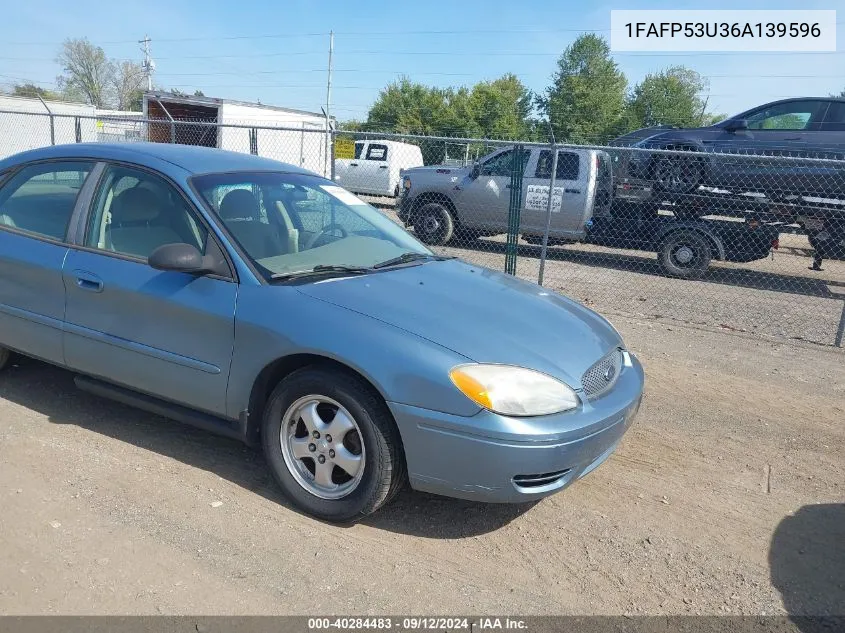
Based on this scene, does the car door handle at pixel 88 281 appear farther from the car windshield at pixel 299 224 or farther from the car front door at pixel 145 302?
the car windshield at pixel 299 224

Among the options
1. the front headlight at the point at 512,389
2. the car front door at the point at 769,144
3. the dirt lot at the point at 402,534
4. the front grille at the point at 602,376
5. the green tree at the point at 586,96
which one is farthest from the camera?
the green tree at the point at 586,96

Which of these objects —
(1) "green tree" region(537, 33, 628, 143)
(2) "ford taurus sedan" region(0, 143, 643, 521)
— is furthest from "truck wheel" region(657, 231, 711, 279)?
(1) "green tree" region(537, 33, 628, 143)

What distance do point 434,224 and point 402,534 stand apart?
1003 centimetres

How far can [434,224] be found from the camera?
1286cm

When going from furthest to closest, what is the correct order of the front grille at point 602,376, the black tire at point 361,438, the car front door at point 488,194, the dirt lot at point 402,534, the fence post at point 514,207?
the car front door at point 488,194 < the fence post at point 514,207 < the front grille at point 602,376 < the black tire at point 361,438 < the dirt lot at point 402,534

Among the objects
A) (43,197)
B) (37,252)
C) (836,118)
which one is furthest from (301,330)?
(836,118)

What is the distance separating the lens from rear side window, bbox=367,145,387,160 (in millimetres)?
22812

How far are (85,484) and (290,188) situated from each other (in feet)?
6.47

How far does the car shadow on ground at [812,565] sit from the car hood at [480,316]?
121 centimetres

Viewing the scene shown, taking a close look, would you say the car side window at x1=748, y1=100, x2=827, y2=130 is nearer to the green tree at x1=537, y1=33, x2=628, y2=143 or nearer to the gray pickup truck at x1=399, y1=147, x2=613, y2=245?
the gray pickup truck at x1=399, y1=147, x2=613, y2=245

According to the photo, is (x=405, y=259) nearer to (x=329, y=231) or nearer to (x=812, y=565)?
(x=329, y=231)

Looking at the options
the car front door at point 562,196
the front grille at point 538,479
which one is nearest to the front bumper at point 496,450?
the front grille at point 538,479

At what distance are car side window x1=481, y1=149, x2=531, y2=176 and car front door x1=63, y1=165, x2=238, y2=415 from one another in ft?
30.0

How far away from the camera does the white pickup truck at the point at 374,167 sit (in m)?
22.3
